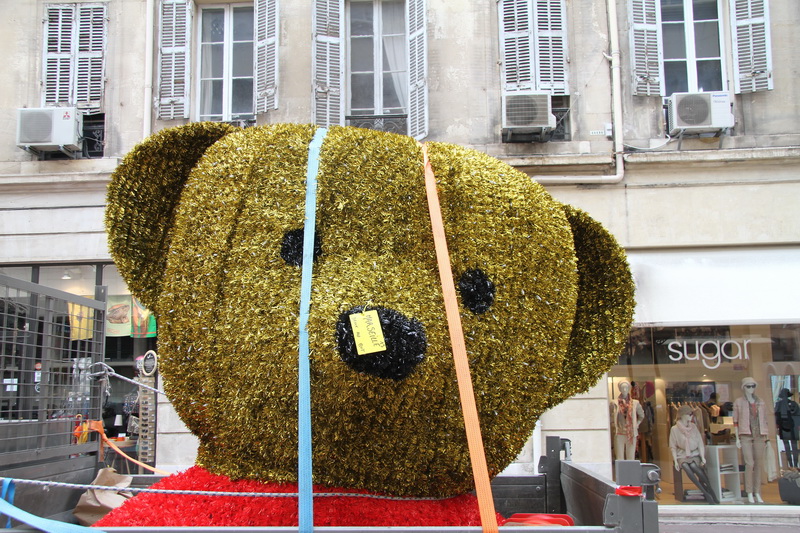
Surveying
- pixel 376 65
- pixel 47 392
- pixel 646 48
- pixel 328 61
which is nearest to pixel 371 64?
pixel 376 65

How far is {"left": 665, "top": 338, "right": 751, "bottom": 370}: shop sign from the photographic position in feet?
26.1

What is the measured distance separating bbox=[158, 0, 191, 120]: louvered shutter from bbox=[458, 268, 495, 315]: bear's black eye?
6677mm

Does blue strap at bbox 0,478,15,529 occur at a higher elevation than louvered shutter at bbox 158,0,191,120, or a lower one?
lower

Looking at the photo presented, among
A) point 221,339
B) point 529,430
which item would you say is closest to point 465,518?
point 529,430

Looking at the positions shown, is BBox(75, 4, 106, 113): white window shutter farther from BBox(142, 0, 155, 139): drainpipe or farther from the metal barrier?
the metal barrier

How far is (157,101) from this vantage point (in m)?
8.27

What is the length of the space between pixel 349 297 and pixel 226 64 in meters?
7.12

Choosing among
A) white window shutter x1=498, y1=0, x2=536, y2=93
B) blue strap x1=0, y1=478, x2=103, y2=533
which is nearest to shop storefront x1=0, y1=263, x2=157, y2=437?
white window shutter x1=498, y1=0, x2=536, y2=93

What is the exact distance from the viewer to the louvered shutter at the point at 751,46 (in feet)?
26.2

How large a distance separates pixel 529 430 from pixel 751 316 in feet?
20.3

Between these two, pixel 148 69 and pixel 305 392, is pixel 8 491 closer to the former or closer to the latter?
pixel 305 392

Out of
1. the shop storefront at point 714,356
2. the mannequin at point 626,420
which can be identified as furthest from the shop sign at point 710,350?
the mannequin at point 626,420

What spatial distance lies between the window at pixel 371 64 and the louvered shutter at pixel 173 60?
164cm

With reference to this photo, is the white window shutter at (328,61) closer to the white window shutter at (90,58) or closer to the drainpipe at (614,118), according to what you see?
the drainpipe at (614,118)
